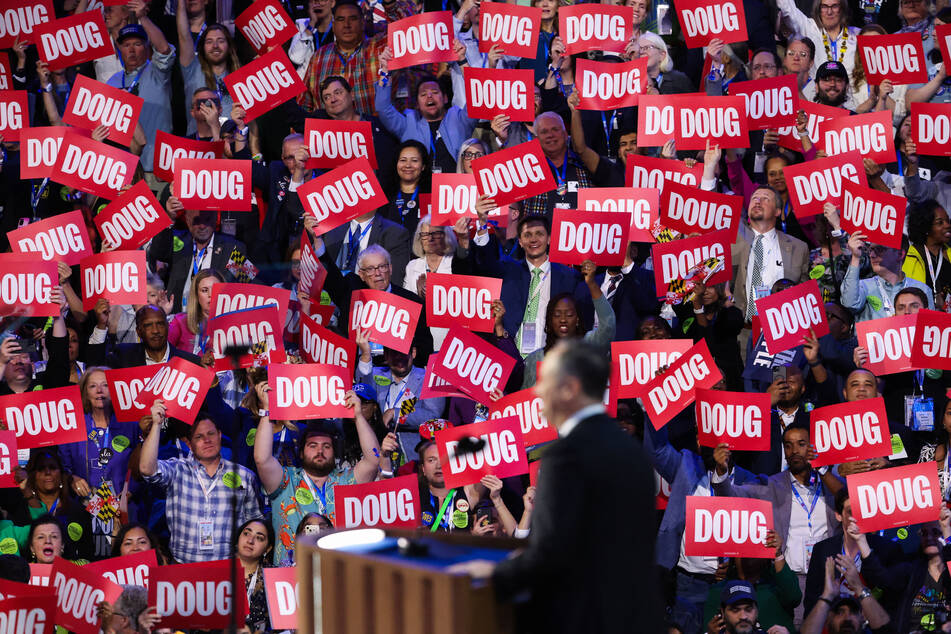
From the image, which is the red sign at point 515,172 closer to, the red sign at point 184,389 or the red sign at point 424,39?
the red sign at point 424,39

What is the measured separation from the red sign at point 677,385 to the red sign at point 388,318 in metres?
1.33

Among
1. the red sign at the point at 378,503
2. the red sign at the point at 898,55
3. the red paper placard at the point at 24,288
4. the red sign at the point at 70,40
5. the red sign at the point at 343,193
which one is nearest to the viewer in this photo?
the red sign at the point at 378,503

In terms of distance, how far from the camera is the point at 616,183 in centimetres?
848

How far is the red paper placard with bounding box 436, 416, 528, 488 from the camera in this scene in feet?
22.7

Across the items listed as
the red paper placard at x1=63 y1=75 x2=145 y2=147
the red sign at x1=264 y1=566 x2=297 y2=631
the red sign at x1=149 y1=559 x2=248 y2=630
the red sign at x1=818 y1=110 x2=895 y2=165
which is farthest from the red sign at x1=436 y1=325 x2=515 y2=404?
the red paper placard at x1=63 y1=75 x2=145 y2=147

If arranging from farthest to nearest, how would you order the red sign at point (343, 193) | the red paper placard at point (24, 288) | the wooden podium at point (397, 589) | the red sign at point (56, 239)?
the red sign at point (343, 193), the red sign at point (56, 239), the red paper placard at point (24, 288), the wooden podium at point (397, 589)

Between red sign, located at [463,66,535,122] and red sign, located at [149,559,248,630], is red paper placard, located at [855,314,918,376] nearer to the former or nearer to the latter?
red sign, located at [463,66,535,122]

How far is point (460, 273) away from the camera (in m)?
7.98

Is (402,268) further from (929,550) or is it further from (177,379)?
(929,550)

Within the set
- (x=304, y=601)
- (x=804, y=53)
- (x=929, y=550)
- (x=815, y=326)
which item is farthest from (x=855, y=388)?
(x=304, y=601)

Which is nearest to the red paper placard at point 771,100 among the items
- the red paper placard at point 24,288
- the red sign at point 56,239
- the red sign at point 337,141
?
the red sign at point 337,141

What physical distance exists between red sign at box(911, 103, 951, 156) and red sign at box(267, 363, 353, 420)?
395 cm

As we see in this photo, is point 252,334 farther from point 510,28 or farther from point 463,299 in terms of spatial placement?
point 510,28

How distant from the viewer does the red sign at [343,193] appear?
8.05m
